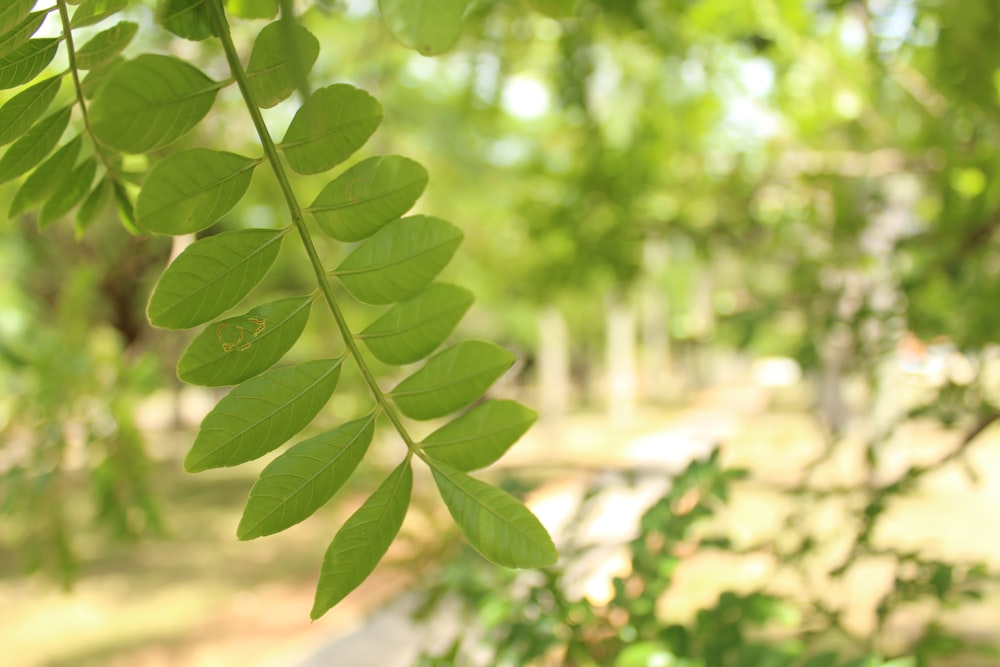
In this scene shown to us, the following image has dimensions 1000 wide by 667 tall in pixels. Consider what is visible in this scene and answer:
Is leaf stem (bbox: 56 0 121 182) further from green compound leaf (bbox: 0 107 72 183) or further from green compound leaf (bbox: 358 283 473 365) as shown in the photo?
green compound leaf (bbox: 358 283 473 365)

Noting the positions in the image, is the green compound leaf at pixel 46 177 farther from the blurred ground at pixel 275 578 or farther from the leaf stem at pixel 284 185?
the blurred ground at pixel 275 578

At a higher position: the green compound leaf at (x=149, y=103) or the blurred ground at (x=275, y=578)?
the blurred ground at (x=275, y=578)

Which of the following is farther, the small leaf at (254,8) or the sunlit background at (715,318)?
the sunlit background at (715,318)

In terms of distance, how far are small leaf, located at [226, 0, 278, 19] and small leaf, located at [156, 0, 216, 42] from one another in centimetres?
2

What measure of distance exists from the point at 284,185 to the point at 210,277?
0.05 meters

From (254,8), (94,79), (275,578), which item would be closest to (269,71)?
(254,8)

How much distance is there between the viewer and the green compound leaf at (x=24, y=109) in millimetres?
424

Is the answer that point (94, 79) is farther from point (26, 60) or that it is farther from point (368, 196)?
point (368, 196)

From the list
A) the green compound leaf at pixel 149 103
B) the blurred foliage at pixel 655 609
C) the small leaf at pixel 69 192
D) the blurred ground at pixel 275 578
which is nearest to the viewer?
the green compound leaf at pixel 149 103

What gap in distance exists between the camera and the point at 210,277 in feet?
1.23

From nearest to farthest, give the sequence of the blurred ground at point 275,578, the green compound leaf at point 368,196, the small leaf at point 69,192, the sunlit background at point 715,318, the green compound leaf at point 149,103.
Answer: the green compound leaf at point 149,103 < the green compound leaf at point 368,196 < the small leaf at point 69,192 < the sunlit background at point 715,318 < the blurred ground at point 275,578

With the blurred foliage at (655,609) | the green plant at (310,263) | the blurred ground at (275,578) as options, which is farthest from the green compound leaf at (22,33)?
the blurred ground at (275,578)

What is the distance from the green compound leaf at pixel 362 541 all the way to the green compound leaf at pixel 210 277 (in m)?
0.11

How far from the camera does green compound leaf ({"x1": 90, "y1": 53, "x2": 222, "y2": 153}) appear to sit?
30 centimetres
